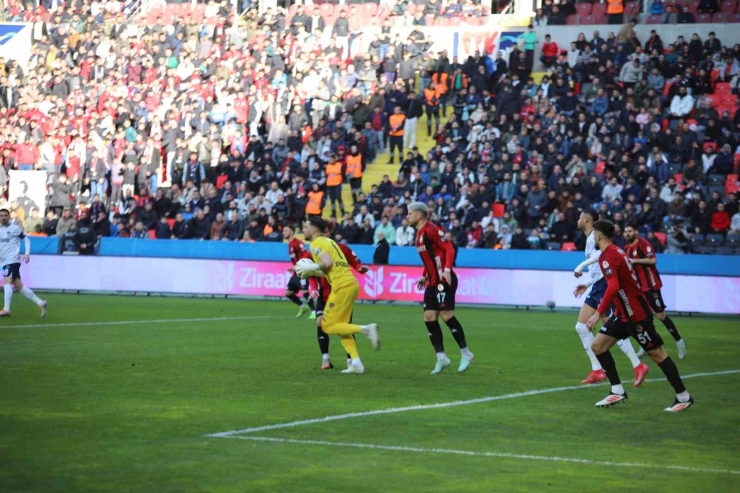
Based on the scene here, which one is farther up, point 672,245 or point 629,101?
point 629,101

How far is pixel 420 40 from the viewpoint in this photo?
135ft

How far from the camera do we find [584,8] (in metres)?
41.5

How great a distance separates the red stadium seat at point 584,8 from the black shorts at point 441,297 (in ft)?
92.5

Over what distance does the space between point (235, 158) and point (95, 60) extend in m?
11.0

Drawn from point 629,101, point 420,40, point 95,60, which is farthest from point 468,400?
point 95,60

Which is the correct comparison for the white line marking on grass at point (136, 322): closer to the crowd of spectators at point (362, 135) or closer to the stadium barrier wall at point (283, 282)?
the stadium barrier wall at point (283, 282)

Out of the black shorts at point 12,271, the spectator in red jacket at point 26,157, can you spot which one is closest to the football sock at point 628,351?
the black shorts at point 12,271

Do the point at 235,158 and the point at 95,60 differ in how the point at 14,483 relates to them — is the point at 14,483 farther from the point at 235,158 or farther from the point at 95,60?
the point at 95,60

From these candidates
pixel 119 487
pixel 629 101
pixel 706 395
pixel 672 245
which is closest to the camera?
pixel 119 487

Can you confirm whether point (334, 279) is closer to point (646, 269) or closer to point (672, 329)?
point (646, 269)

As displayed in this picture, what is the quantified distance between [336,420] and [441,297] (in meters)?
4.51

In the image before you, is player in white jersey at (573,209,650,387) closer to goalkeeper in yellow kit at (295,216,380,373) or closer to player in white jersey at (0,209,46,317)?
goalkeeper in yellow kit at (295,216,380,373)

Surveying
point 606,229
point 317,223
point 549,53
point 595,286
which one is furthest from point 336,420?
point 549,53

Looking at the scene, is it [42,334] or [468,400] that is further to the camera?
[42,334]
